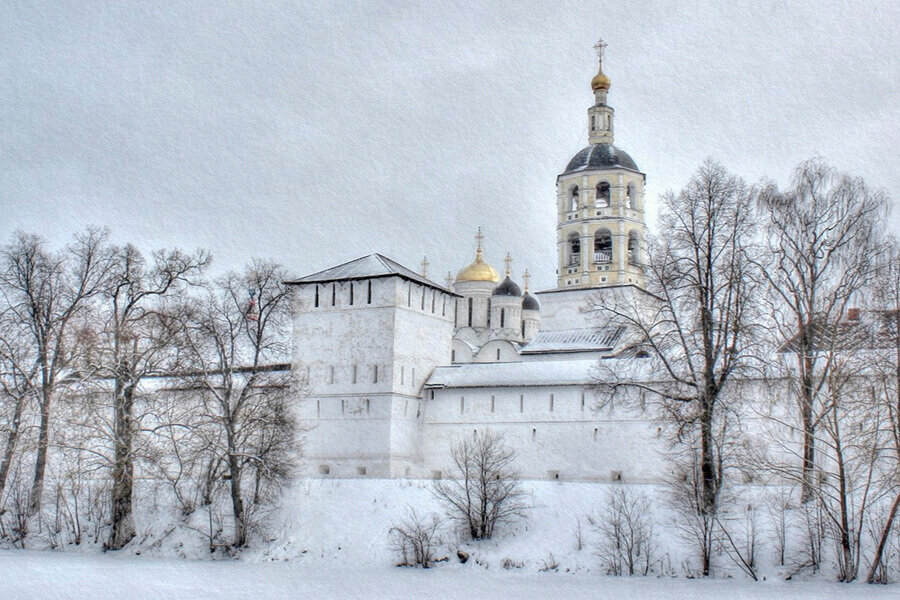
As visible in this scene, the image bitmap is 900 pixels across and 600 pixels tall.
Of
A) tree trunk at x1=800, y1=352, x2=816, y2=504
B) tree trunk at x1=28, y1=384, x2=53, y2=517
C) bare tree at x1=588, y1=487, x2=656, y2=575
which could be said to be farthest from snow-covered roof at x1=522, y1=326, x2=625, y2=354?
tree trunk at x1=28, y1=384, x2=53, y2=517

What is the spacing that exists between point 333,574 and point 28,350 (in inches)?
396

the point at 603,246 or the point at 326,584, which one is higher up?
the point at 603,246

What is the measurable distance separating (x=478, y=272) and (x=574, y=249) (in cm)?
1180

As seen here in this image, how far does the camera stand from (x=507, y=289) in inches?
1937

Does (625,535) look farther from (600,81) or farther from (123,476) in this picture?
(600,81)

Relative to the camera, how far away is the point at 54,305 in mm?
26375

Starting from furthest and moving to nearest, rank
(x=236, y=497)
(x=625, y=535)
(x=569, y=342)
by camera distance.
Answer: (x=569, y=342) < (x=236, y=497) < (x=625, y=535)

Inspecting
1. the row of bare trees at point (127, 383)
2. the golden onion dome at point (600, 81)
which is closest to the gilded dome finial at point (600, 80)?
the golden onion dome at point (600, 81)

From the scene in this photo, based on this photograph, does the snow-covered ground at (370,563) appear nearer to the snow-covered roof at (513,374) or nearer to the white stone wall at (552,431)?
the white stone wall at (552,431)

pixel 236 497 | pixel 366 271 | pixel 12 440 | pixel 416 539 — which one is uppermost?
pixel 366 271

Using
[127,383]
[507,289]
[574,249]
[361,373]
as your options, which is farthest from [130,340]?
[507,289]

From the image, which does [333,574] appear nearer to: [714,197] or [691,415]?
[691,415]

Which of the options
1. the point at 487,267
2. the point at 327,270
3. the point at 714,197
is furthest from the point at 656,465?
the point at 487,267

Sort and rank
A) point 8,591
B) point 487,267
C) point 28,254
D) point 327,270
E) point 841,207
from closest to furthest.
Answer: point 8,591 < point 841,207 < point 28,254 < point 327,270 < point 487,267
